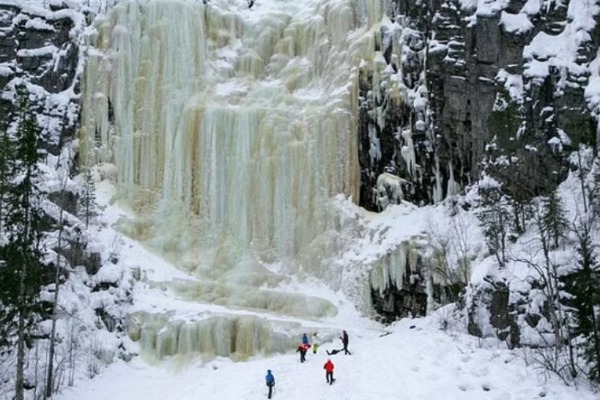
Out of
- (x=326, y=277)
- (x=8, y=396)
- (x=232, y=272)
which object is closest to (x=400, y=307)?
(x=326, y=277)

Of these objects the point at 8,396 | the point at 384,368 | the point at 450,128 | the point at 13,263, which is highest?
the point at 450,128

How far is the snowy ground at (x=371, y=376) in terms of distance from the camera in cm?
2072

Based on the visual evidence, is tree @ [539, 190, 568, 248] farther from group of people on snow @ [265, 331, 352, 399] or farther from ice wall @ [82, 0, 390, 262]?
ice wall @ [82, 0, 390, 262]

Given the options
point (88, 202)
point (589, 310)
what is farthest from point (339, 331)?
point (88, 202)

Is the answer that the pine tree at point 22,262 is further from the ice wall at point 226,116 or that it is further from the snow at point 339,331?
the ice wall at point 226,116

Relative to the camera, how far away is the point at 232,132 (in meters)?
40.2

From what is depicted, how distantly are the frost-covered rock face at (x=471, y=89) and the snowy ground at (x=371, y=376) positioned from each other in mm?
9689

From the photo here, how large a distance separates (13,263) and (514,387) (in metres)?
15.4

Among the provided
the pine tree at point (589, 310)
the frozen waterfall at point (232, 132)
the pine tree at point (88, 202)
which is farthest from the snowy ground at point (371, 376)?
the pine tree at point (88, 202)

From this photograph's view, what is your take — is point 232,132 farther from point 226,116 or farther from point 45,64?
point 45,64

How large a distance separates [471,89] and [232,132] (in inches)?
516

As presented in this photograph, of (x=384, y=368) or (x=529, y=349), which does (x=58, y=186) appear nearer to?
(x=384, y=368)

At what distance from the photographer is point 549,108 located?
110 ft

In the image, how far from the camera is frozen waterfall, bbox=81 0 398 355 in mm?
37375
